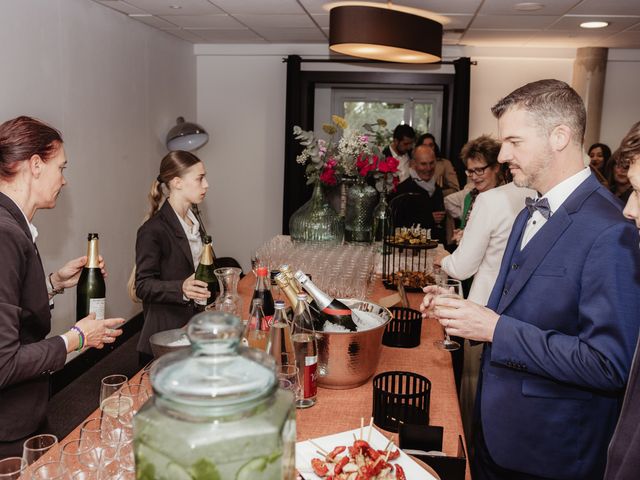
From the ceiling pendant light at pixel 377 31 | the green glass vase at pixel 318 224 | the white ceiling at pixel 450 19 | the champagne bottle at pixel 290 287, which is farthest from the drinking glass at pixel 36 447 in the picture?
the white ceiling at pixel 450 19

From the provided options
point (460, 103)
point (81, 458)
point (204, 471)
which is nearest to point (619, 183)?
point (460, 103)

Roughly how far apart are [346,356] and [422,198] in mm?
3945

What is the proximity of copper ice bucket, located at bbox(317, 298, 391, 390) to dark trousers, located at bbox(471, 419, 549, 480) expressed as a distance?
1.36ft

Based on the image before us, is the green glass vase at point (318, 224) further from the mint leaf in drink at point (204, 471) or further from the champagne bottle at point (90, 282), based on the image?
the mint leaf in drink at point (204, 471)

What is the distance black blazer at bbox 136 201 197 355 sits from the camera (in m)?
2.65

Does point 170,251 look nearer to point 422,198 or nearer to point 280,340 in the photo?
point 280,340

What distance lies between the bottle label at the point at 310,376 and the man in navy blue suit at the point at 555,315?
15.4 inches

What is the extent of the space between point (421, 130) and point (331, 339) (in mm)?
5826

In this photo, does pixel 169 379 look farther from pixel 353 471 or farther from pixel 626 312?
pixel 626 312

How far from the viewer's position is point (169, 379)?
2.34ft

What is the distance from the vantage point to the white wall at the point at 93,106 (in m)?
3.78

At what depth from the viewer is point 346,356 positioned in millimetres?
1749

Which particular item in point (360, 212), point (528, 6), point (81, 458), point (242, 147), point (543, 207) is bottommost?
point (81, 458)

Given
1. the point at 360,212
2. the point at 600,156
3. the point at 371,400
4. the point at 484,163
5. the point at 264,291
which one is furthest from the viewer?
the point at 600,156
